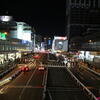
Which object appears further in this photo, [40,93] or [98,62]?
[98,62]

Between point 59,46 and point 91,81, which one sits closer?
point 91,81

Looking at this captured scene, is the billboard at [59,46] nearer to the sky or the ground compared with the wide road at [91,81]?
nearer to the sky

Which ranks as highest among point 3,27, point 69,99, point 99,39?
point 3,27

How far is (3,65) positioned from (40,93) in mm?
24929

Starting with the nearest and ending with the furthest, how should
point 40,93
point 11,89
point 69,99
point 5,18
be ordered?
point 69,99
point 40,93
point 11,89
point 5,18

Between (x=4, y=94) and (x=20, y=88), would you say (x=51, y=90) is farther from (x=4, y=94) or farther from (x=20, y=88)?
(x=4, y=94)

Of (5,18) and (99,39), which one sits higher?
(5,18)

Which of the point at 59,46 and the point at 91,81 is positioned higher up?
the point at 59,46

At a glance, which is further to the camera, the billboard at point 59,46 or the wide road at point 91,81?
the billboard at point 59,46

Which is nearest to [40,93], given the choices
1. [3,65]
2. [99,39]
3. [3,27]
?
[3,65]

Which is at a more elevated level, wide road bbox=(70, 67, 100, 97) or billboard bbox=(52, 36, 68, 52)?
billboard bbox=(52, 36, 68, 52)

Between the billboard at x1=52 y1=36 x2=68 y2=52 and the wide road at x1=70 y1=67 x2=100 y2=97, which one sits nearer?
the wide road at x1=70 y1=67 x2=100 y2=97

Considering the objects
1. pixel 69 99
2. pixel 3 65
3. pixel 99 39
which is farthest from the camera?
pixel 99 39

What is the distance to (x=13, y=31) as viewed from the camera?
166 m
